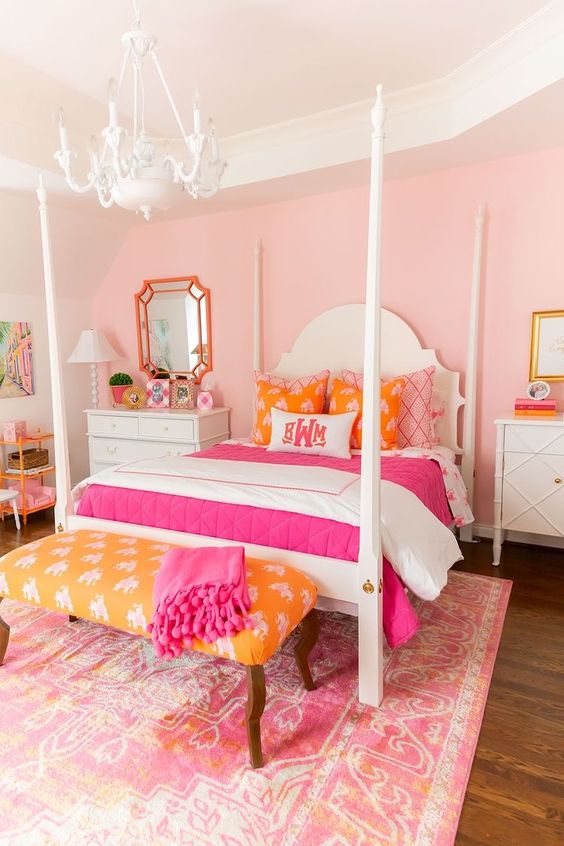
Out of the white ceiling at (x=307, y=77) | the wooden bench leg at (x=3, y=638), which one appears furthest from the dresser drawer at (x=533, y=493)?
the wooden bench leg at (x=3, y=638)

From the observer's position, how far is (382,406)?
3145 mm

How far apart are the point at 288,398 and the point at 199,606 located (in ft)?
6.40

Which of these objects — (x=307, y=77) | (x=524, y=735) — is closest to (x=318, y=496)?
Answer: (x=524, y=735)

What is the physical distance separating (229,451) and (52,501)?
1833 millimetres

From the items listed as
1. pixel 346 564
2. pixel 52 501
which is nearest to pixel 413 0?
pixel 346 564

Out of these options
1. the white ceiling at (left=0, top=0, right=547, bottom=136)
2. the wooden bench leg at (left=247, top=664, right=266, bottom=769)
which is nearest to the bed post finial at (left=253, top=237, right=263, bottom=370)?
the white ceiling at (left=0, top=0, right=547, bottom=136)

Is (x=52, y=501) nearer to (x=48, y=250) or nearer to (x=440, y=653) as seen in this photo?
(x=48, y=250)

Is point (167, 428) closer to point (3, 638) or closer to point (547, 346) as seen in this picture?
point (3, 638)

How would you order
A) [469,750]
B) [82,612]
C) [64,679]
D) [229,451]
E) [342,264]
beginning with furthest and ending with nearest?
[342,264] → [229,451] → [64,679] → [82,612] → [469,750]

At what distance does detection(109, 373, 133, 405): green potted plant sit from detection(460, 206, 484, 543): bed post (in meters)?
2.77

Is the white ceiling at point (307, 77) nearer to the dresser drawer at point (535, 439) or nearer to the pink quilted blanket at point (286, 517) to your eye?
the dresser drawer at point (535, 439)

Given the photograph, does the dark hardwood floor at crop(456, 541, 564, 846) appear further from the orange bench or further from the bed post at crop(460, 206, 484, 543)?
the bed post at crop(460, 206, 484, 543)

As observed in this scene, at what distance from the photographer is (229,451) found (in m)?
3.22

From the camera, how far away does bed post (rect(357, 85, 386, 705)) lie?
1.70 meters
